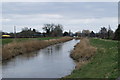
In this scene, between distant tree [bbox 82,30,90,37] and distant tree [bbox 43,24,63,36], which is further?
distant tree [bbox 82,30,90,37]

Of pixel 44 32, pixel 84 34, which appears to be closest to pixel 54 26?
pixel 44 32

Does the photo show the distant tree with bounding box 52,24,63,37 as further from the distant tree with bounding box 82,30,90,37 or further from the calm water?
the calm water

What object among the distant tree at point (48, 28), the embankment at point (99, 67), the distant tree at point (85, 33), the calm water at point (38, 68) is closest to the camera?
the embankment at point (99, 67)

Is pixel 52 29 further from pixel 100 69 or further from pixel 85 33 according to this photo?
pixel 100 69

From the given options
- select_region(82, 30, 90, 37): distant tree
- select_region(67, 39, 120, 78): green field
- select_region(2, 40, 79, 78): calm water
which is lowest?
select_region(2, 40, 79, 78): calm water

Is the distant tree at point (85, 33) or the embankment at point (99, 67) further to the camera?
the distant tree at point (85, 33)

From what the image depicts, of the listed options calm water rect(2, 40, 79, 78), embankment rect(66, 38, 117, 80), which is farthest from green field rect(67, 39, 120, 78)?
calm water rect(2, 40, 79, 78)

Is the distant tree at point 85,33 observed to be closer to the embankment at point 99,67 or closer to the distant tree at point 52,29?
the distant tree at point 52,29

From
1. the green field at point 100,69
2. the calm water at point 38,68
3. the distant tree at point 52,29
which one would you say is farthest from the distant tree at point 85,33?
the green field at point 100,69

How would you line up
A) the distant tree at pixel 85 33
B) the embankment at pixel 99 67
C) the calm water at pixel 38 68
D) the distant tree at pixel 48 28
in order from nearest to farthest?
the embankment at pixel 99 67
the calm water at pixel 38 68
the distant tree at pixel 48 28
the distant tree at pixel 85 33

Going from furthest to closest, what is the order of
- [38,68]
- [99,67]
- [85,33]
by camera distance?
[85,33] < [38,68] < [99,67]

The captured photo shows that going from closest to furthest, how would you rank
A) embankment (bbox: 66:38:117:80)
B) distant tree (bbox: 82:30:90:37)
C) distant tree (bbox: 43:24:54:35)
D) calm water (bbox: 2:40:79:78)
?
embankment (bbox: 66:38:117:80) → calm water (bbox: 2:40:79:78) → distant tree (bbox: 43:24:54:35) → distant tree (bbox: 82:30:90:37)

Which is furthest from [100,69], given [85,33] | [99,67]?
[85,33]

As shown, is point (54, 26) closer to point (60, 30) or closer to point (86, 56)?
point (60, 30)
